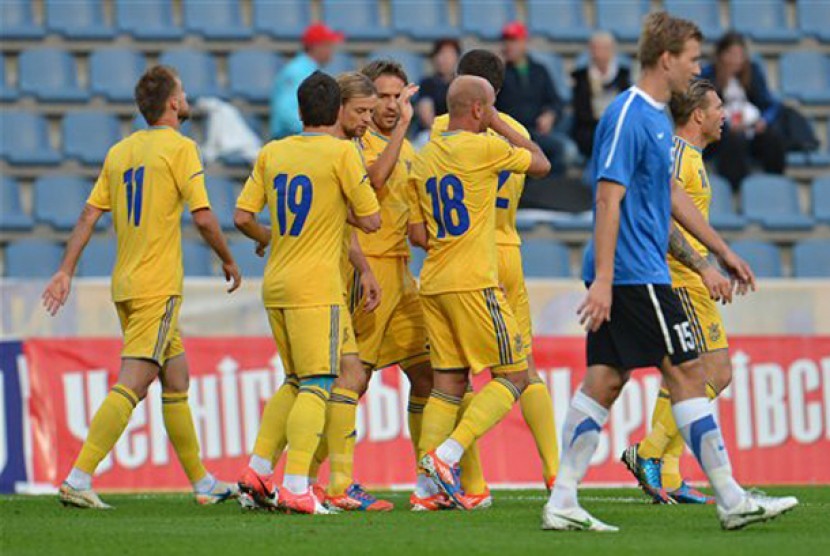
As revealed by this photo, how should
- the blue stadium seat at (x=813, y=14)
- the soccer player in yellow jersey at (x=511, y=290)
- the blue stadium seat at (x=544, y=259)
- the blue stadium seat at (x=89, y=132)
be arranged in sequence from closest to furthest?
the soccer player in yellow jersey at (x=511, y=290), the blue stadium seat at (x=544, y=259), the blue stadium seat at (x=89, y=132), the blue stadium seat at (x=813, y=14)

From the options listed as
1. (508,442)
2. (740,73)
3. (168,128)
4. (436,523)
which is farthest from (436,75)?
(436,523)

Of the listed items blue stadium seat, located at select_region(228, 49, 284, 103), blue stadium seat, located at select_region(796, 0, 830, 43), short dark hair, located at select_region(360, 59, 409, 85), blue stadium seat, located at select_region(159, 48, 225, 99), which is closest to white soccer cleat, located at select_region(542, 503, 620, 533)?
short dark hair, located at select_region(360, 59, 409, 85)

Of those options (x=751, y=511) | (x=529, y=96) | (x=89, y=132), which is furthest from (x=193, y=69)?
(x=751, y=511)

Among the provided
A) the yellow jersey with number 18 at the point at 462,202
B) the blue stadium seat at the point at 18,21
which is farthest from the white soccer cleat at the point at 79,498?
the blue stadium seat at the point at 18,21

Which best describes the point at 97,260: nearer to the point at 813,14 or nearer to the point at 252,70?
the point at 252,70

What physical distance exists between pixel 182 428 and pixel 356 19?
26.5ft

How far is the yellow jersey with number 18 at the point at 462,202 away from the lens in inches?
327

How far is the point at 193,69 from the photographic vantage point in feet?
51.0

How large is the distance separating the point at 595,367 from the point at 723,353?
6.93 feet

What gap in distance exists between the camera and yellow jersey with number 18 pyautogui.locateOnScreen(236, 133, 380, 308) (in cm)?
801

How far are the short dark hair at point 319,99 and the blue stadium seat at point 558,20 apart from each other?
8726 mm

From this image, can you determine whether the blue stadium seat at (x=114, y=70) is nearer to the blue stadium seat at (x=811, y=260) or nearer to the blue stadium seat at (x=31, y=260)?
→ the blue stadium seat at (x=31, y=260)

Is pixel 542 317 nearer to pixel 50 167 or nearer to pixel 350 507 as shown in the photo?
pixel 350 507

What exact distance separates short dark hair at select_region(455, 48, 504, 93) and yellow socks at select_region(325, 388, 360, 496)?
1.66 m
